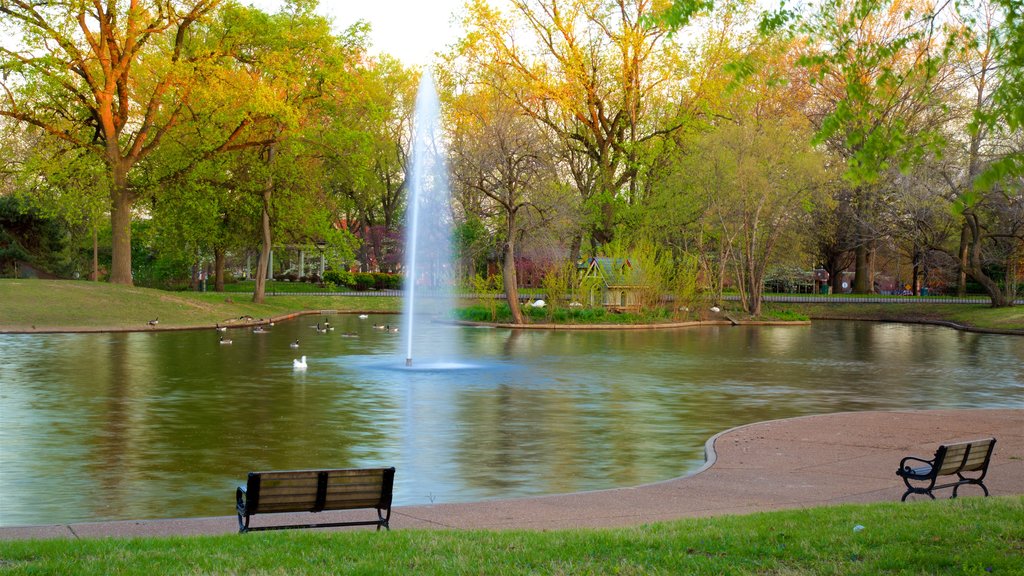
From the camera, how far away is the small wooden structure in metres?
49.8

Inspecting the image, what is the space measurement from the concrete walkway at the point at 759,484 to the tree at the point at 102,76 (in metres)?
34.8

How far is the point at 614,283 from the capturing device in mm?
49781

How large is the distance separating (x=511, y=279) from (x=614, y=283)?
6266mm

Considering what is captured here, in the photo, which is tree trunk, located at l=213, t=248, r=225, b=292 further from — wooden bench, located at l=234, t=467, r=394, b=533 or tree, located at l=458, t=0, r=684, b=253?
wooden bench, located at l=234, t=467, r=394, b=533

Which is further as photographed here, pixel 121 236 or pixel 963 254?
pixel 963 254

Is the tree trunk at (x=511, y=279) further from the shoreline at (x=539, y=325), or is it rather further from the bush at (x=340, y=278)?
the bush at (x=340, y=278)

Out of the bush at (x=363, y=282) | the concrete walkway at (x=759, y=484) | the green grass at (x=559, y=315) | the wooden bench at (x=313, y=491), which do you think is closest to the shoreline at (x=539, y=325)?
the green grass at (x=559, y=315)

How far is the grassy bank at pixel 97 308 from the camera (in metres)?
38.9

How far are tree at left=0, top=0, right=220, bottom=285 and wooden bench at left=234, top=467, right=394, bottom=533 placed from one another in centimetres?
3772

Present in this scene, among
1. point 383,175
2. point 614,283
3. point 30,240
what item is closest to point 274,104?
point 614,283

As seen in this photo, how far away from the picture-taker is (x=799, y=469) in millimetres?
13008

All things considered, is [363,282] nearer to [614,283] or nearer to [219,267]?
[219,267]

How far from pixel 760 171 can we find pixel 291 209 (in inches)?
964

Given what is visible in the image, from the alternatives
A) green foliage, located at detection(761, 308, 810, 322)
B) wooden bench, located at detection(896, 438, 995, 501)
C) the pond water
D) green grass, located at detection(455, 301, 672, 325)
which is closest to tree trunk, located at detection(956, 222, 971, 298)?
green foliage, located at detection(761, 308, 810, 322)
